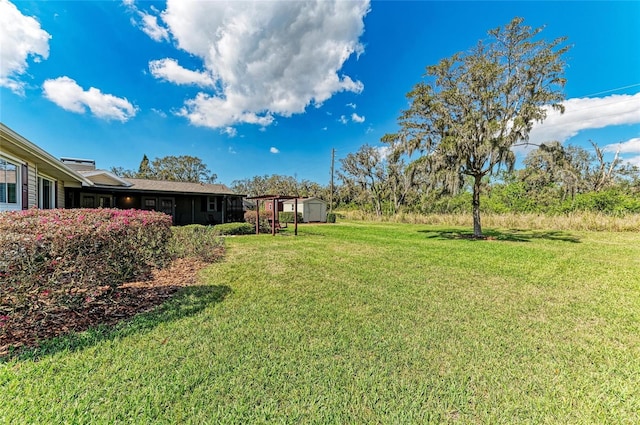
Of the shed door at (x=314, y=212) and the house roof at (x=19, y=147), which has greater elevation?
the house roof at (x=19, y=147)

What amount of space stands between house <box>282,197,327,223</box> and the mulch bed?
2012 centimetres

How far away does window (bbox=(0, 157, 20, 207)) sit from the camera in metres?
5.69

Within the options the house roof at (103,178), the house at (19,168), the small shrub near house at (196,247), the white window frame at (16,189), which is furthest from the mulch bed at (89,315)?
the house roof at (103,178)

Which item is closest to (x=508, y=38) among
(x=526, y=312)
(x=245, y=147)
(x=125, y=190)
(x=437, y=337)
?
(x=526, y=312)

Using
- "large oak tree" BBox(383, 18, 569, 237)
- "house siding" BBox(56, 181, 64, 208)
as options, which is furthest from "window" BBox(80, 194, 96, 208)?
→ "large oak tree" BBox(383, 18, 569, 237)

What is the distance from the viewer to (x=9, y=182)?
5977 mm

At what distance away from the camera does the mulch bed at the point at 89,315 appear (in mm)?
2613

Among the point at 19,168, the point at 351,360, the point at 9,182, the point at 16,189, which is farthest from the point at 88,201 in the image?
the point at 351,360

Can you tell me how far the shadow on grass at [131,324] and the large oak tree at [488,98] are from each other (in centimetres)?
1024

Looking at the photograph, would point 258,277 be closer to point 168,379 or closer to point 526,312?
point 168,379

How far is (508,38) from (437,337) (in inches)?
537

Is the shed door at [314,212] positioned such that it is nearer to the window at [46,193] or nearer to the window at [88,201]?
the window at [88,201]

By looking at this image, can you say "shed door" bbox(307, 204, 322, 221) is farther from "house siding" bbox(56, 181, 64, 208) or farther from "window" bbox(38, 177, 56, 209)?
"window" bbox(38, 177, 56, 209)

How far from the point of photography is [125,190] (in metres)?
14.1
